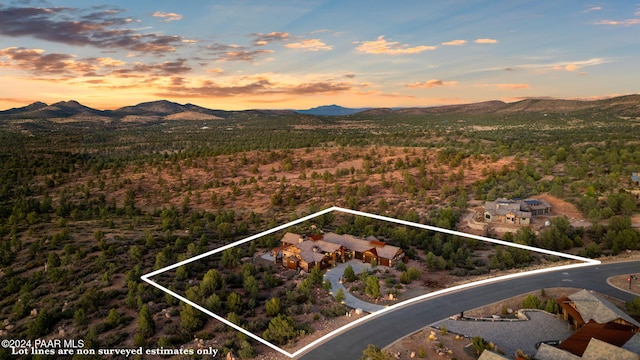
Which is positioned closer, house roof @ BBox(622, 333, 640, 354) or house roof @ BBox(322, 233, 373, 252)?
house roof @ BBox(622, 333, 640, 354)

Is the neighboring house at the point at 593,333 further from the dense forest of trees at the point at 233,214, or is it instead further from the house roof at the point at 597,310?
the dense forest of trees at the point at 233,214

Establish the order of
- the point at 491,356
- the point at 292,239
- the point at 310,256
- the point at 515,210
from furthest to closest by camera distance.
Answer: the point at 515,210, the point at 292,239, the point at 310,256, the point at 491,356

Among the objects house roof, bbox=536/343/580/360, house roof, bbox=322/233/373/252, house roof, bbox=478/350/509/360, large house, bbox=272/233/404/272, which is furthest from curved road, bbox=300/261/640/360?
house roof, bbox=322/233/373/252

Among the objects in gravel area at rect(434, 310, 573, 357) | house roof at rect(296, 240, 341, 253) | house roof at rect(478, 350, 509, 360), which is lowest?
gravel area at rect(434, 310, 573, 357)

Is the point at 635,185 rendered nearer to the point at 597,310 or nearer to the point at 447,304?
the point at 597,310

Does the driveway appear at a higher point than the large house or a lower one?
lower

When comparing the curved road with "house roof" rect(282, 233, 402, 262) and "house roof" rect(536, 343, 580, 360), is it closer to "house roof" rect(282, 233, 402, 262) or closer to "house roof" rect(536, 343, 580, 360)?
"house roof" rect(536, 343, 580, 360)

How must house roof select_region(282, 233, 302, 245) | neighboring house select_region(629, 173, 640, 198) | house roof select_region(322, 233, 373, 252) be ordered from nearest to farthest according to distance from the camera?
1. house roof select_region(322, 233, 373, 252)
2. house roof select_region(282, 233, 302, 245)
3. neighboring house select_region(629, 173, 640, 198)

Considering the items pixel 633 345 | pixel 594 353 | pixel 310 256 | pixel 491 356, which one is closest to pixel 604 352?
pixel 594 353
